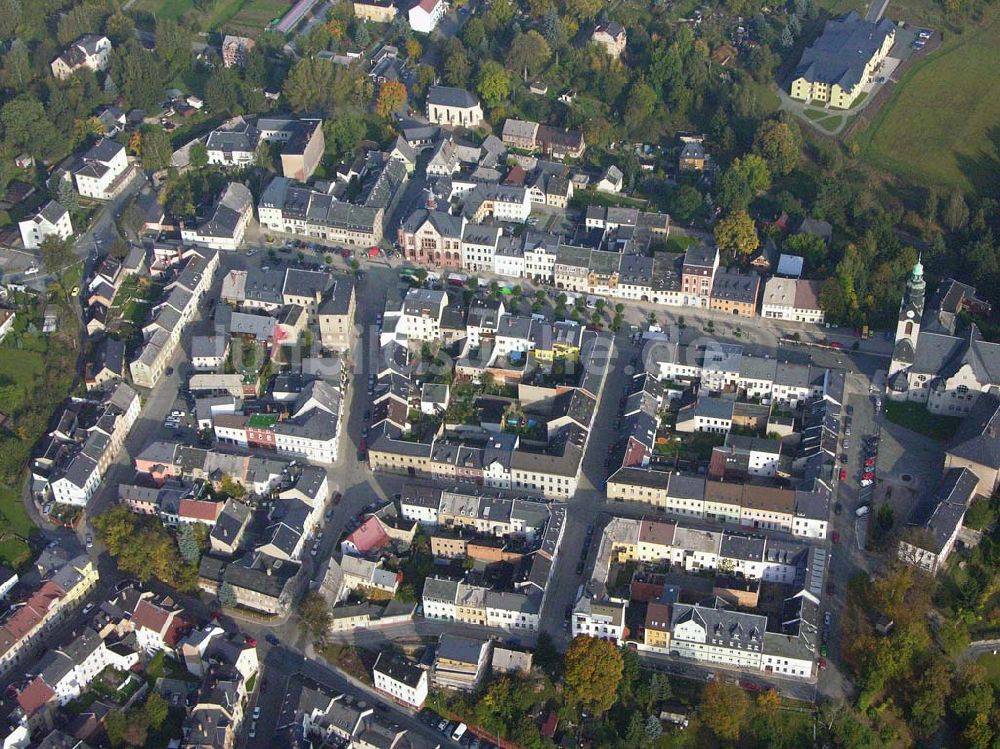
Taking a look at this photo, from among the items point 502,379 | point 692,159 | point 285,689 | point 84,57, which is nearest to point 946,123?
point 692,159

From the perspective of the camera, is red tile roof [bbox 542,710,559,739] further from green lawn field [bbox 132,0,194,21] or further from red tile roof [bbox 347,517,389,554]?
green lawn field [bbox 132,0,194,21]

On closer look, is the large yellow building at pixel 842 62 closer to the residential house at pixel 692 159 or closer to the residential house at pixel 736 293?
the residential house at pixel 692 159

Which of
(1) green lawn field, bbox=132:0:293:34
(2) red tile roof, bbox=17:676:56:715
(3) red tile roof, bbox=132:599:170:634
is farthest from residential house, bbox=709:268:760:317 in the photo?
(1) green lawn field, bbox=132:0:293:34

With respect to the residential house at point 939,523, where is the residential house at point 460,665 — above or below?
below

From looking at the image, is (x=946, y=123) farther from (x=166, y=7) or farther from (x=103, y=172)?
(x=166, y=7)

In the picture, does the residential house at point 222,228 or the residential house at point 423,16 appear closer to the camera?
the residential house at point 222,228

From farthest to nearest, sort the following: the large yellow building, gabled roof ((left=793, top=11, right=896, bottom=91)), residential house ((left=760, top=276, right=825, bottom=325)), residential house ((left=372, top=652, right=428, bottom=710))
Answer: gabled roof ((left=793, top=11, right=896, bottom=91)) → the large yellow building → residential house ((left=760, top=276, right=825, bottom=325)) → residential house ((left=372, top=652, right=428, bottom=710))

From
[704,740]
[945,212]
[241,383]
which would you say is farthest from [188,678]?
[945,212]

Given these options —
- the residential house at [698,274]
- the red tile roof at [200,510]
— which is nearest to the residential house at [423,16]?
the residential house at [698,274]
